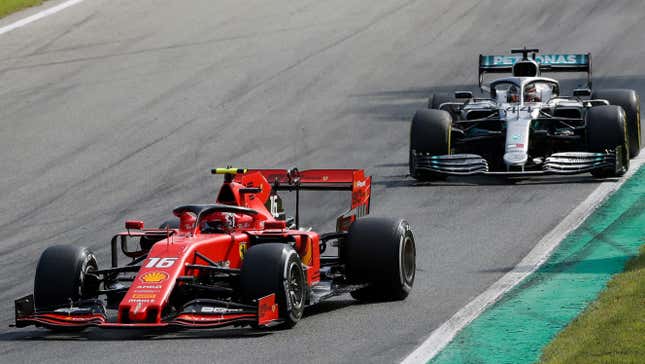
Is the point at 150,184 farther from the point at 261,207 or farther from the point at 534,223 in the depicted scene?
the point at 261,207

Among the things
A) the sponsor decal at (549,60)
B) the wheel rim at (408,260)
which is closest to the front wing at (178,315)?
the wheel rim at (408,260)

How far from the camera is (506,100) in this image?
22.4m

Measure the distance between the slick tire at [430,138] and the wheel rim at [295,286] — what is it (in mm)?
9392

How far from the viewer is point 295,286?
11938 mm

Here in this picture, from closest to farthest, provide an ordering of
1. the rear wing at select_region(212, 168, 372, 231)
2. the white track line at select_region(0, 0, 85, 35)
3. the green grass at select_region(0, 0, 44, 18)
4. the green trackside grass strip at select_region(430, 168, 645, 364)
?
the green trackside grass strip at select_region(430, 168, 645, 364)
the rear wing at select_region(212, 168, 372, 231)
the white track line at select_region(0, 0, 85, 35)
the green grass at select_region(0, 0, 44, 18)

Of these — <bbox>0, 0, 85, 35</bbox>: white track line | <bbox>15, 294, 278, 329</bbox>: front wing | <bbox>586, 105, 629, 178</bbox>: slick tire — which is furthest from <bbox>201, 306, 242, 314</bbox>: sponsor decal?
<bbox>0, 0, 85, 35</bbox>: white track line

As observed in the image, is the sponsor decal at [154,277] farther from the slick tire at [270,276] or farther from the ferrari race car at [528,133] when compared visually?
the ferrari race car at [528,133]

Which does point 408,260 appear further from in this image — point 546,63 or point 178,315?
point 546,63

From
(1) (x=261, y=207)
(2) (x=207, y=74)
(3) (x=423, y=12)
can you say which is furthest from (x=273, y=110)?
(1) (x=261, y=207)

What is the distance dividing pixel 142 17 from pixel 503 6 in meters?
10.1

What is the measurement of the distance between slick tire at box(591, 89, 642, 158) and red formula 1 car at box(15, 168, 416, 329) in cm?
925

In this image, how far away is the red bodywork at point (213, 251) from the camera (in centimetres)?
→ 1130

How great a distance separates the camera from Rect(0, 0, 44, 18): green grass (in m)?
37.4

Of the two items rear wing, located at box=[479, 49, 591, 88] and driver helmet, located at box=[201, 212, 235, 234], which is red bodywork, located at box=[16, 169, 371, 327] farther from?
rear wing, located at box=[479, 49, 591, 88]
